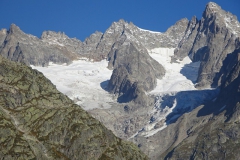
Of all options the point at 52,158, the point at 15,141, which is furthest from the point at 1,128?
the point at 52,158

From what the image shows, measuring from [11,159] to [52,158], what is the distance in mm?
15861

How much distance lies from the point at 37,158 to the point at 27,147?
463 centimetres

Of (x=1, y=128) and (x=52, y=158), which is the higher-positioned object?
(x=1, y=128)

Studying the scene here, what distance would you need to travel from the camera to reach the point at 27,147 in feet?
638

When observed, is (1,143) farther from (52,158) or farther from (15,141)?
(52,158)

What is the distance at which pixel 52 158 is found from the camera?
198625 mm

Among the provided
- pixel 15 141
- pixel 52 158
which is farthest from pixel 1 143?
pixel 52 158

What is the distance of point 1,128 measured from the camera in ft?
646

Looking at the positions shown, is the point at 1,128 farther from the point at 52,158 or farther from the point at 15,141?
the point at 52,158

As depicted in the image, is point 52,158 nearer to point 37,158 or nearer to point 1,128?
point 37,158

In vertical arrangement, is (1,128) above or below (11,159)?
above

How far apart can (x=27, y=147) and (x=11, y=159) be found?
28.2 ft

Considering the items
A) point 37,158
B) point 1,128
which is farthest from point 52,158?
point 1,128

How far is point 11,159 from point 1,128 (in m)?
13.7
